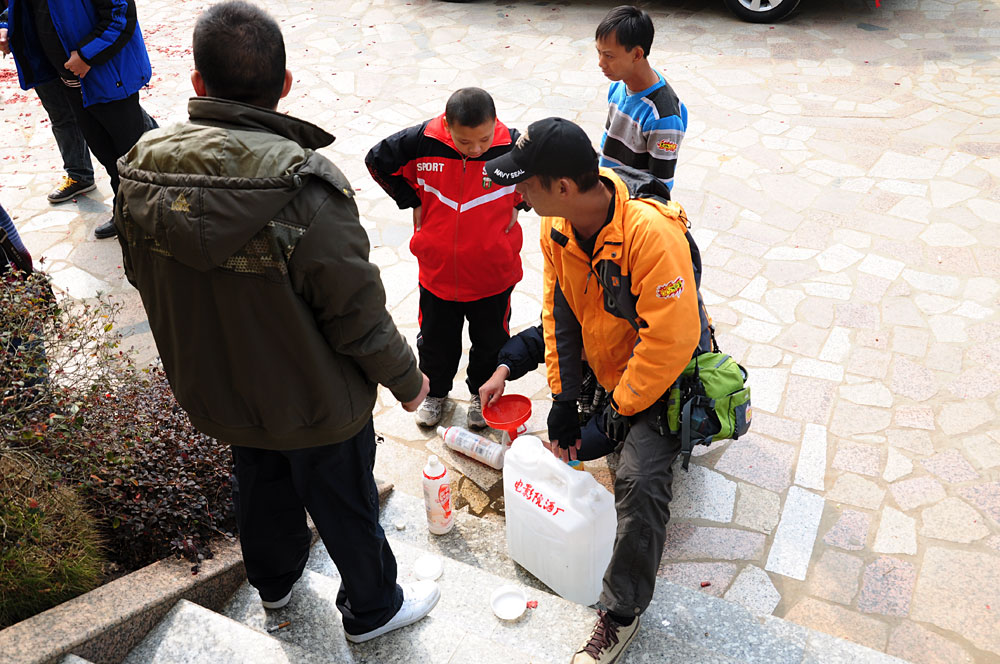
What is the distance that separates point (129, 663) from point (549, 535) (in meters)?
1.49

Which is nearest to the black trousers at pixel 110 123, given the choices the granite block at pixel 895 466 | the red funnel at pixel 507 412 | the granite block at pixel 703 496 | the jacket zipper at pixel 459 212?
the jacket zipper at pixel 459 212

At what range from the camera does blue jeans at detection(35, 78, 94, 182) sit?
6020mm

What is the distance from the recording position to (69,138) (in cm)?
624

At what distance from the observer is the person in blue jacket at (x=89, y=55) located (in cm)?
503

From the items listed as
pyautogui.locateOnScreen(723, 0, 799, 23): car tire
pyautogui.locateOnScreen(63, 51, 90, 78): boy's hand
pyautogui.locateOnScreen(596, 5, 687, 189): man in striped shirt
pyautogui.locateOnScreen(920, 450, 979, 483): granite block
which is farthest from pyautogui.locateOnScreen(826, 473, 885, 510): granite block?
pyautogui.locateOnScreen(723, 0, 799, 23): car tire

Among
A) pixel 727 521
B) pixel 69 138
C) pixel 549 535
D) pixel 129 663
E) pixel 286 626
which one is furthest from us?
pixel 69 138

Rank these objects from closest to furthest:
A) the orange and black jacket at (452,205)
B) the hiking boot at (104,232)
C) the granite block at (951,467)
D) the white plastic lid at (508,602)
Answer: the white plastic lid at (508,602) → the orange and black jacket at (452,205) → the granite block at (951,467) → the hiking boot at (104,232)

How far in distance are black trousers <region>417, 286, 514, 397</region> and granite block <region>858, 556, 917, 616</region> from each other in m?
1.96

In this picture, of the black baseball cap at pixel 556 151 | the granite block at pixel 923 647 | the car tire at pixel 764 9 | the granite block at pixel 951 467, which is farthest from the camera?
the car tire at pixel 764 9

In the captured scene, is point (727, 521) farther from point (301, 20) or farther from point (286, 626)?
point (301, 20)

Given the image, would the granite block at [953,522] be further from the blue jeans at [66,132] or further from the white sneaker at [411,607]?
the blue jeans at [66,132]

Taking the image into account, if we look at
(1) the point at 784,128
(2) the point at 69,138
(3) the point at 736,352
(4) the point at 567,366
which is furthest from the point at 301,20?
(4) the point at 567,366

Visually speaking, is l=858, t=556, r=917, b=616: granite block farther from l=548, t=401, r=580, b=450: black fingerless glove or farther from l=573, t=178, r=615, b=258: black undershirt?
l=573, t=178, r=615, b=258: black undershirt

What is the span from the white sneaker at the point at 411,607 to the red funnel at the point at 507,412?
789mm
